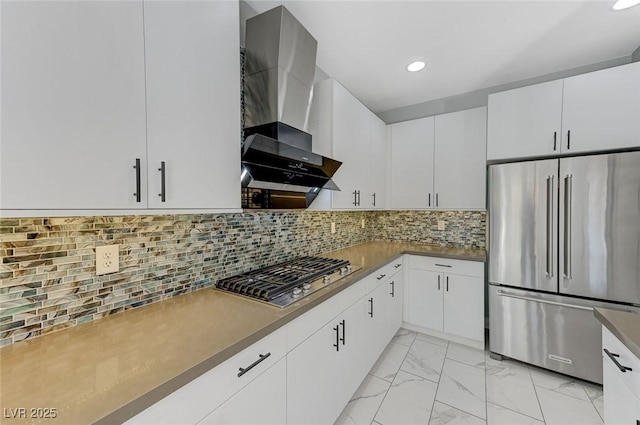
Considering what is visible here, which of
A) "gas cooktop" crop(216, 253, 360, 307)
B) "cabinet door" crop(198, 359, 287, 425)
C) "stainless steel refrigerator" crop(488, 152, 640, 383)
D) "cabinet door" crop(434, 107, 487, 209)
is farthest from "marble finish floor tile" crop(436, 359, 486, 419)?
"cabinet door" crop(434, 107, 487, 209)

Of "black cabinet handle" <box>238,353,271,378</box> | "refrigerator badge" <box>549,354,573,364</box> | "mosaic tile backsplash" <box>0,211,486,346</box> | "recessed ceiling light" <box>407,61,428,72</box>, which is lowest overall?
"refrigerator badge" <box>549,354,573,364</box>

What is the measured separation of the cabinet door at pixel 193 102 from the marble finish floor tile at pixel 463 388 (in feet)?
6.72

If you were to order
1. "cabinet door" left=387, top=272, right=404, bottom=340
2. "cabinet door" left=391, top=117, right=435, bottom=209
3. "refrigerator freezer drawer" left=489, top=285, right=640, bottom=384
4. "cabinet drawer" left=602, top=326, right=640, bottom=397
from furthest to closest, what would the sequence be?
"cabinet door" left=391, top=117, right=435, bottom=209 < "cabinet door" left=387, top=272, right=404, bottom=340 < "refrigerator freezer drawer" left=489, top=285, right=640, bottom=384 < "cabinet drawer" left=602, top=326, right=640, bottom=397

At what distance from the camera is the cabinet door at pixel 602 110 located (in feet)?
6.02

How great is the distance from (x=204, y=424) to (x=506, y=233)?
255 centimetres

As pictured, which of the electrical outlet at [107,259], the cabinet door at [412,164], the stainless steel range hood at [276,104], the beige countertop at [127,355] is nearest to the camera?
the beige countertop at [127,355]

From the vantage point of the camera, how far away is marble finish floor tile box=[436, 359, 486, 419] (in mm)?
1784

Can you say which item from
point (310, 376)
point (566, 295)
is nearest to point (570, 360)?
point (566, 295)

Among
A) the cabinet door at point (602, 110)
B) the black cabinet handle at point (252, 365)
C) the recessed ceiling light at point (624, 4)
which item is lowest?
the black cabinet handle at point (252, 365)

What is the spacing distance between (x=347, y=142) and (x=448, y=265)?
1614mm

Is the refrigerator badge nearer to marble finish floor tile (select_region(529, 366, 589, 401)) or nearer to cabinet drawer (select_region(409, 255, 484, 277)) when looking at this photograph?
A: marble finish floor tile (select_region(529, 366, 589, 401))

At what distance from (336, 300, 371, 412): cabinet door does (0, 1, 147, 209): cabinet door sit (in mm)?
1349

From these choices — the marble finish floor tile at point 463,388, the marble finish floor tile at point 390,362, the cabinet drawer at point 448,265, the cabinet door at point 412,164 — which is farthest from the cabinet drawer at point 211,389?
the cabinet door at point 412,164

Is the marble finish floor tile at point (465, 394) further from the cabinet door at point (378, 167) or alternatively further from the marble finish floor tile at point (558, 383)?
the cabinet door at point (378, 167)
